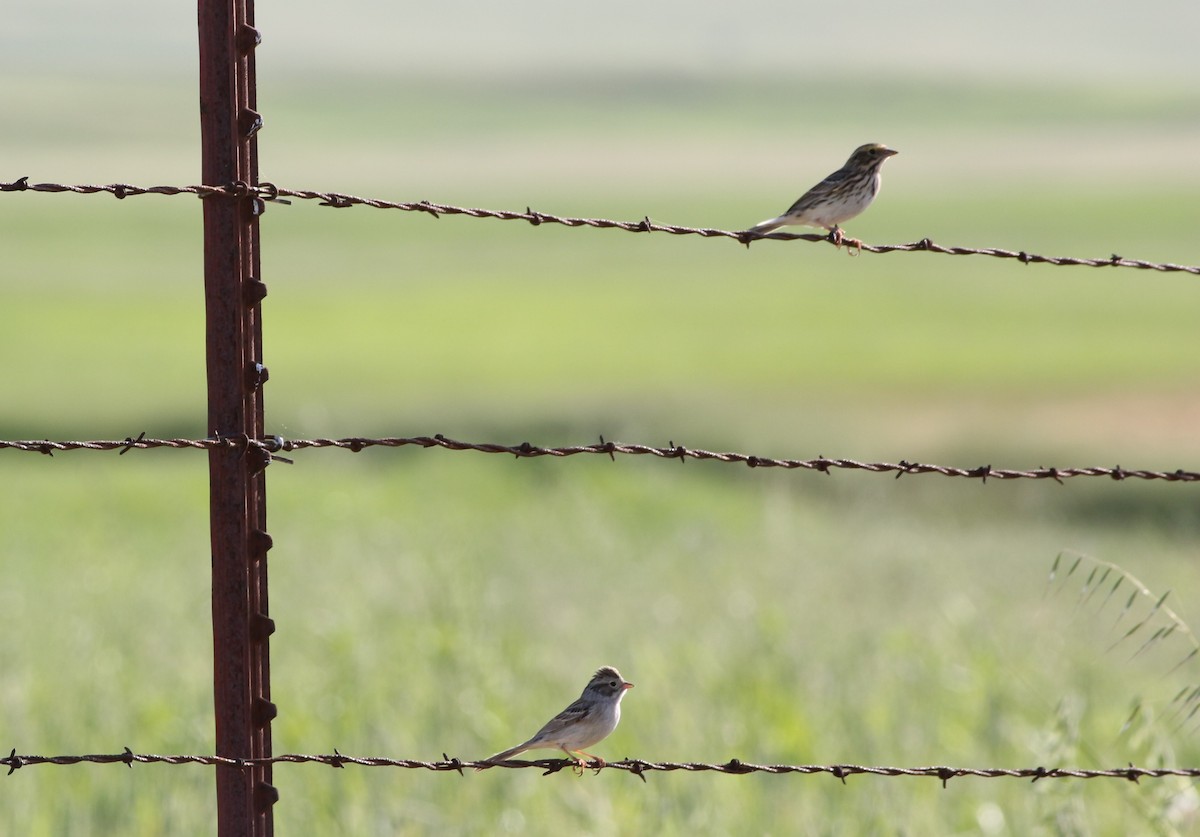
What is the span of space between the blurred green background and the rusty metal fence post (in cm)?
242

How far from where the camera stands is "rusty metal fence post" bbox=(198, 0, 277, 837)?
443cm

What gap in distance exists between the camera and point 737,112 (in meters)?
135

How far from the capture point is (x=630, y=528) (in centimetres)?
2008

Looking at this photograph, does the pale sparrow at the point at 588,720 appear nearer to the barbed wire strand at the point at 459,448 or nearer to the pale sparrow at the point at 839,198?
the barbed wire strand at the point at 459,448

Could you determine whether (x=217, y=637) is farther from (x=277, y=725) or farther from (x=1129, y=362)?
(x=1129, y=362)

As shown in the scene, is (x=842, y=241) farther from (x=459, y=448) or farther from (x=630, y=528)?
(x=630, y=528)

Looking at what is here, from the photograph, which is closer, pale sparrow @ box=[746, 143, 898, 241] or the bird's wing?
the bird's wing

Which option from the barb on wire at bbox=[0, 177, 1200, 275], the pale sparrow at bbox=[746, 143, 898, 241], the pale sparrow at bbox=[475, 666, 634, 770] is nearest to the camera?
the barb on wire at bbox=[0, 177, 1200, 275]

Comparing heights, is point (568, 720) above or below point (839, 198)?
below

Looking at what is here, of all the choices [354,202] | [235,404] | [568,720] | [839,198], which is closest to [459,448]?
[235,404]

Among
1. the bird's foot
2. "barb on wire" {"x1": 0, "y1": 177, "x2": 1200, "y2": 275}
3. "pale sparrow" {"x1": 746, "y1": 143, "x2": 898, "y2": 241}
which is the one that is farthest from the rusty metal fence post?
"pale sparrow" {"x1": 746, "y1": 143, "x2": 898, "y2": 241}

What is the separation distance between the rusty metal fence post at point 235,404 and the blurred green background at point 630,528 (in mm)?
2417

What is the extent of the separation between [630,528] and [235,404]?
15729 mm

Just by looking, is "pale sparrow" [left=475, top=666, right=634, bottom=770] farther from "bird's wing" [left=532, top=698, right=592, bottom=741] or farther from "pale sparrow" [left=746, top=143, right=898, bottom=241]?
"pale sparrow" [left=746, top=143, right=898, bottom=241]
